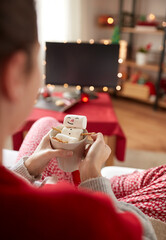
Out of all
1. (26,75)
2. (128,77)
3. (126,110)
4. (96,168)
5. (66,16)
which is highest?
(66,16)

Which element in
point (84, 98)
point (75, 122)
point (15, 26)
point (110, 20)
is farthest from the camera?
point (110, 20)

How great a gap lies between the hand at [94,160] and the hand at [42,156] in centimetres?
6

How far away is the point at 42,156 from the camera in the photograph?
0.80 meters

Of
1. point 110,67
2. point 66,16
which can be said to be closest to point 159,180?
point 110,67

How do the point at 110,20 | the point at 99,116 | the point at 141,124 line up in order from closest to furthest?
the point at 99,116, the point at 141,124, the point at 110,20

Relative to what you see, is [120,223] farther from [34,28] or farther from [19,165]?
[19,165]

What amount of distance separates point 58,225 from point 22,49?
0.25 meters

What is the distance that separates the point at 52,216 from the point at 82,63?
1.70m

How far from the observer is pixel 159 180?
3.17 ft

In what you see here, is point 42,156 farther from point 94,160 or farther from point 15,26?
point 15,26

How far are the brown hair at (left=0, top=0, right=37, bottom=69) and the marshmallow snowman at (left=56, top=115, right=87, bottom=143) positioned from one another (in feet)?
1.34

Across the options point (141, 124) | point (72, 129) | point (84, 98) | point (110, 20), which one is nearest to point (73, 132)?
point (72, 129)

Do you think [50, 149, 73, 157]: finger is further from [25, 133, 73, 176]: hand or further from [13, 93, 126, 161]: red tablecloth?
[13, 93, 126, 161]: red tablecloth

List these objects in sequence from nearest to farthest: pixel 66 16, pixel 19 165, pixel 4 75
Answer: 1. pixel 4 75
2. pixel 19 165
3. pixel 66 16
